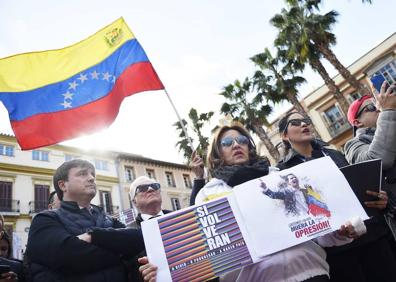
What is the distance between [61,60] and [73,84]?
0.45m

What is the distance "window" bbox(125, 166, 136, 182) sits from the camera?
29108 millimetres

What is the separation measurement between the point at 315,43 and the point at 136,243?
15609 mm

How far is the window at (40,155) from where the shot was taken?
80.1ft

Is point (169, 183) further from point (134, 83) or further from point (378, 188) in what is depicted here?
point (378, 188)

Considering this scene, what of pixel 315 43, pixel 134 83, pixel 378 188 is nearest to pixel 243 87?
pixel 315 43

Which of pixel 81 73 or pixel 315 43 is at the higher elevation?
pixel 315 43

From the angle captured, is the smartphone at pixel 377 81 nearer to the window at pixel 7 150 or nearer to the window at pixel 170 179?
the window at pixel 7 150

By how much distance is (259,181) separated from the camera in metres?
1.89

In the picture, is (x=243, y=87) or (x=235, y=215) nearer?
(x=235, y=215)

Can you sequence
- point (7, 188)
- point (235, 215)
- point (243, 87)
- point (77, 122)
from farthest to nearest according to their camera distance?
point (7, 188) < point (243, 87) < point (77, 122) < point (235, 215)

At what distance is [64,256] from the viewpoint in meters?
1.99

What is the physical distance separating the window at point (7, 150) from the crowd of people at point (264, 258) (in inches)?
934

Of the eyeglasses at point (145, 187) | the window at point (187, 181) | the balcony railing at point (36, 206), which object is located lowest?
the eyeglasses at point (145, 187)

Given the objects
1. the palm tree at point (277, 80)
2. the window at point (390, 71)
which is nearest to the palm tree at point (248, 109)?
the palm tree at point (277, 80)
